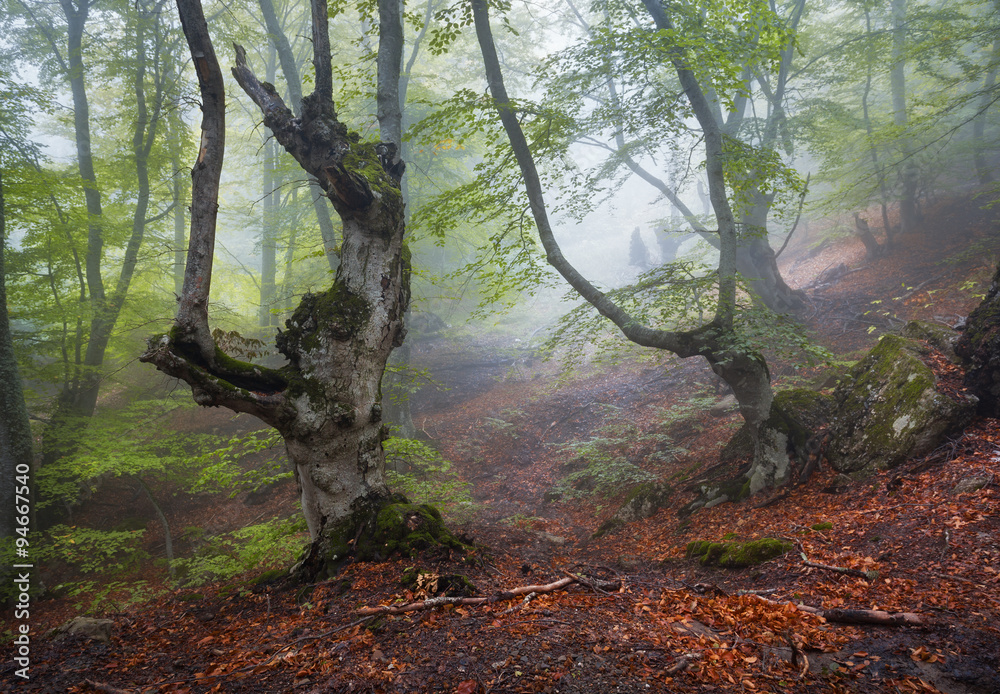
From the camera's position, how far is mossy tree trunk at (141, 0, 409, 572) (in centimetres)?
377

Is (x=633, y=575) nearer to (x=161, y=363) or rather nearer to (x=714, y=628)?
(x=714, y=628)

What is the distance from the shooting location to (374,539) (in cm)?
453

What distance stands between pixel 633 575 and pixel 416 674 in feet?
8.92

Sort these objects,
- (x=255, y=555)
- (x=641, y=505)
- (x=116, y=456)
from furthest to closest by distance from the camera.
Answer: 1. (x=641, y=505)
2. (x=116, y=456)
3. (x=255, y=555)

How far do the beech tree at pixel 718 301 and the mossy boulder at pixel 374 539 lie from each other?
4.24 meters

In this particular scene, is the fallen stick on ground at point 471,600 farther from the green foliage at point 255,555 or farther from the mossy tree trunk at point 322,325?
the green foliage at point 255,555

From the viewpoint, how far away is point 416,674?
2.63m

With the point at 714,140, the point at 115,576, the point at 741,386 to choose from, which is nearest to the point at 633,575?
the point at 741,386

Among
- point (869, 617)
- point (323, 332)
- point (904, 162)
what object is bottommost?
point (869, 617)

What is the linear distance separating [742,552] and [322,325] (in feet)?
15.9

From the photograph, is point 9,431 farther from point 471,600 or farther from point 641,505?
point 641,505

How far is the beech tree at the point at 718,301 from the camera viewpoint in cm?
646

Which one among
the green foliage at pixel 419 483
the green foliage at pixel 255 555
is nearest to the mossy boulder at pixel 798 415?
the green foliage at pixel 419 483

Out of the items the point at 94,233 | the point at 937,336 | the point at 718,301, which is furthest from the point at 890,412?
the point at 94,233
